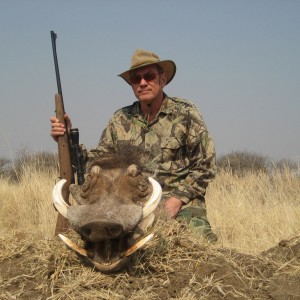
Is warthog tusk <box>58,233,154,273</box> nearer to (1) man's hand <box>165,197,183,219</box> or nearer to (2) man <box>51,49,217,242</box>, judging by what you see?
(1) man's hand <box>165,197,183,219</box>

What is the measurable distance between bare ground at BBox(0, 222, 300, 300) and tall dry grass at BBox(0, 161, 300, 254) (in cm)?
142

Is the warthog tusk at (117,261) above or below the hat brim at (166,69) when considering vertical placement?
below

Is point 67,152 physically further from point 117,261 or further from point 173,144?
point 117,261

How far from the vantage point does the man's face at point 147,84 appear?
5.68 meters

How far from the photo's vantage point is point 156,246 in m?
3.75

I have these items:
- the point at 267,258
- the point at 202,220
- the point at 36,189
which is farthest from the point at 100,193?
the point at 36,189

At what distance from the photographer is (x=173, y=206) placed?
500cm

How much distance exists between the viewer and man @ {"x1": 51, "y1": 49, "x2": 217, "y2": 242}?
5508 millimetres

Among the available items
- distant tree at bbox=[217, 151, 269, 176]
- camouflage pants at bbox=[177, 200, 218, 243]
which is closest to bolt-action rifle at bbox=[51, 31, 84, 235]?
camouflage pants at bbox=[177, 200, 218, 243]

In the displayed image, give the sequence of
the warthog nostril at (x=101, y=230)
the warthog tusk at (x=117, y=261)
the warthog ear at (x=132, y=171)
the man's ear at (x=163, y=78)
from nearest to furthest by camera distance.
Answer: the warthog nostril at (x=101, y=230), the warthog tusk at (x=117, y=261), the warthog ear at (x=132, y=171), the man's ear at (x=163, y=78)

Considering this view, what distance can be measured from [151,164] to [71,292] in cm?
251

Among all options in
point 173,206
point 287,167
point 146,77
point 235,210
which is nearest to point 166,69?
point 146,77

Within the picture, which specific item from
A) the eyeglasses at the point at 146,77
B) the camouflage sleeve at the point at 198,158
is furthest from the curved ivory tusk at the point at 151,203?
the eyeglasses at the point at 146,77

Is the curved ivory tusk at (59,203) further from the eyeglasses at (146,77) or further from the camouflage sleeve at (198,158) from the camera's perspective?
the eyeglasses at (146,77)
